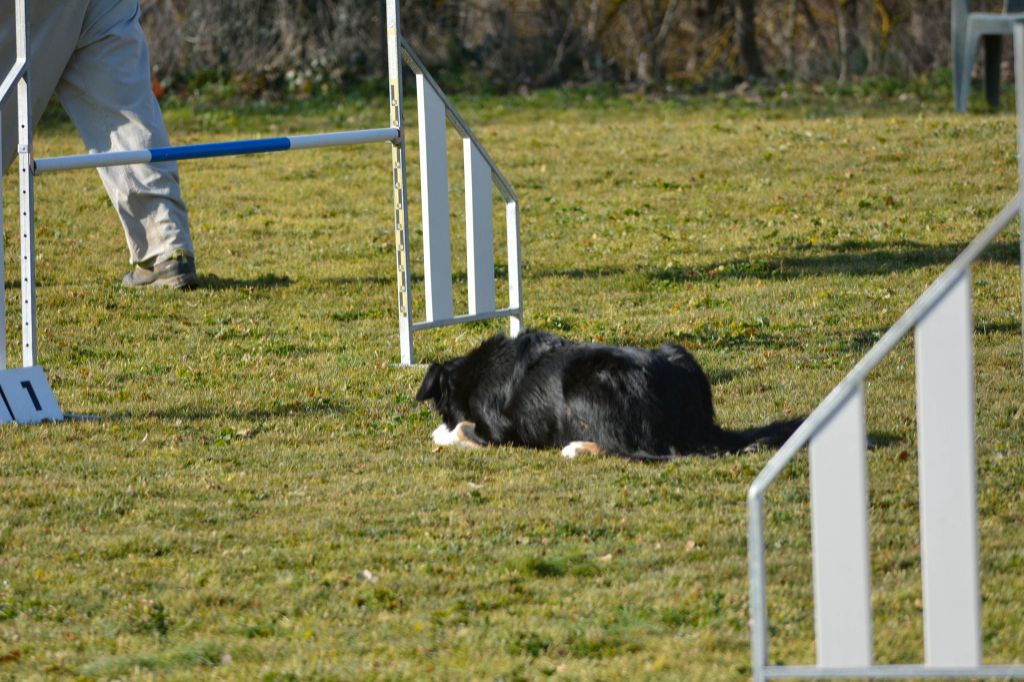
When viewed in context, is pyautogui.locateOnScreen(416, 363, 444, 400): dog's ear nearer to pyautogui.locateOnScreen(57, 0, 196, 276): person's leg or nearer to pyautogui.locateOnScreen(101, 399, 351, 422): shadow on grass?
pyautogui.locateOnScreen(101, 399, 351, 422): shadow on grass

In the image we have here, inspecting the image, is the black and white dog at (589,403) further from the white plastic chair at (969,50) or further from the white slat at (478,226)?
the white slat at (478,226)

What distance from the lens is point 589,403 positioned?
5.52 metres

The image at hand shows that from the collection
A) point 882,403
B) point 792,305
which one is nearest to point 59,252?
point 792,305

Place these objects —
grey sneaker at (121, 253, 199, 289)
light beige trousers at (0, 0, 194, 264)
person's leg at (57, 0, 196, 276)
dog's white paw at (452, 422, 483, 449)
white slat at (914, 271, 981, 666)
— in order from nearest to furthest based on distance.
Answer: white slat at (914, 271, 981, 666), dog's white paw at (452, 422, 483, 449), light beige trousers at (0, 0, 194, 264), person's leg at (57, 0, 196, 276), grey sneaker at (121, 253, 199, 289)

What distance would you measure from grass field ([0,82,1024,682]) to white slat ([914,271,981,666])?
26.7 inches

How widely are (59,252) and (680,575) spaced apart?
789cm

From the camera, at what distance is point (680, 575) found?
416 cm

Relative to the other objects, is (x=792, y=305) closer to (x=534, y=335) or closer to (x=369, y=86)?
(x=534, y=335)

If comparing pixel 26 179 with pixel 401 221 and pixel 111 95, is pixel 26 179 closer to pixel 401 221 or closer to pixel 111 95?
pixel 401 221

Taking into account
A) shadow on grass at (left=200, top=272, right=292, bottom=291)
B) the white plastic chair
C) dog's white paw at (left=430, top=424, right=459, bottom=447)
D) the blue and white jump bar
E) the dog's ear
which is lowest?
shadow on grass at (left=200, top=272, right=292, bottom=291)

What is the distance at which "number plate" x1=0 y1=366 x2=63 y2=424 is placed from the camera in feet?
20.1

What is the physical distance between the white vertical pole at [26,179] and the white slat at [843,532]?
4.18m

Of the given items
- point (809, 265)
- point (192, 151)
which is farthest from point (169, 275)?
point (809, 265)

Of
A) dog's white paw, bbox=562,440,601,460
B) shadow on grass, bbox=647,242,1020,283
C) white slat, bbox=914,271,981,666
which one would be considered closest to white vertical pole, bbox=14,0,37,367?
dog's white paw, bbox=562,440,601,460
